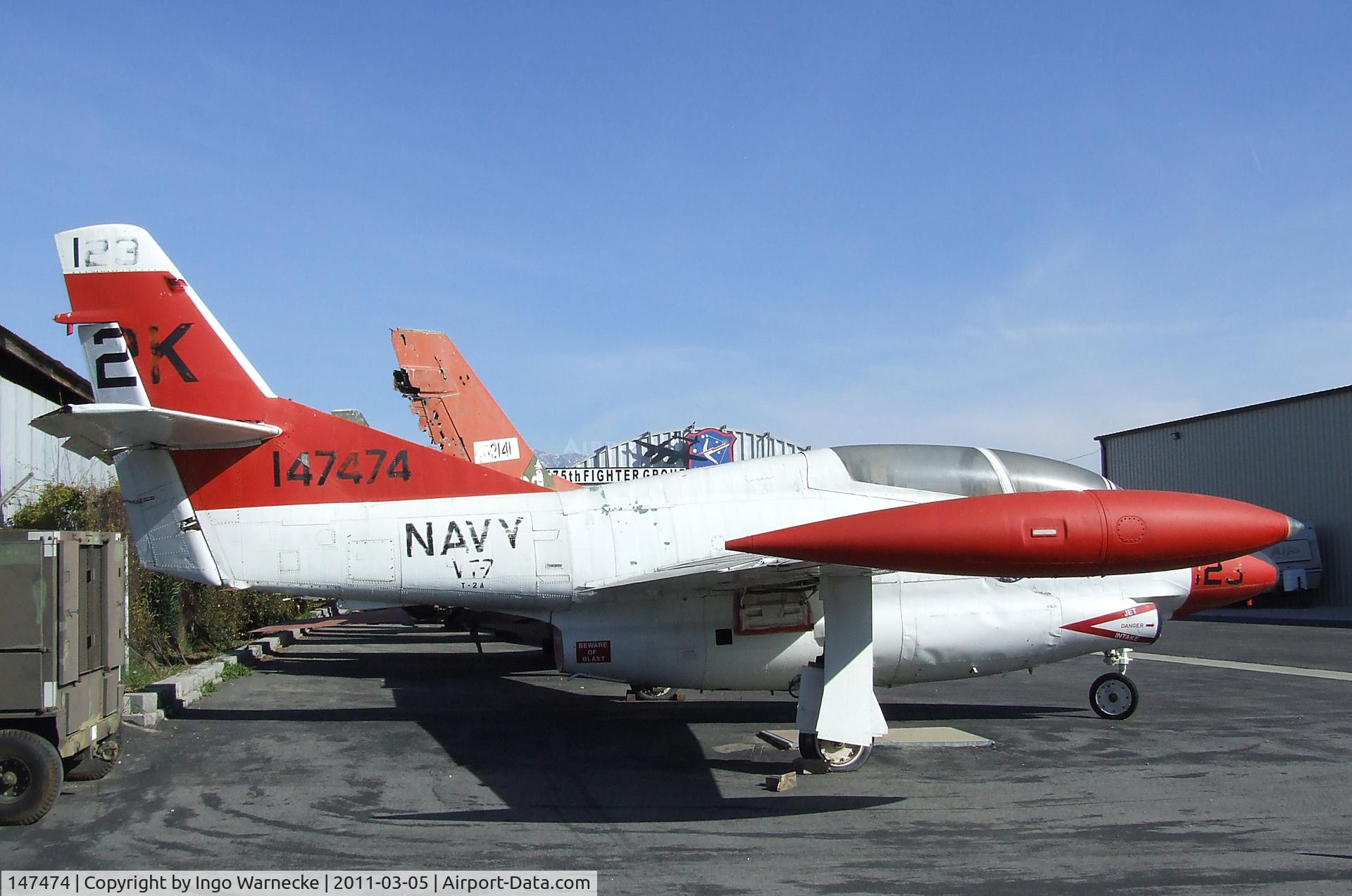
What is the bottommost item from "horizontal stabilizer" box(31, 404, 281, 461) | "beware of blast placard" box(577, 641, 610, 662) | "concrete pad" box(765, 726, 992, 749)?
"concrete pad" box(765, 726, 992, 749)

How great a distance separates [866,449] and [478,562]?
3.99m

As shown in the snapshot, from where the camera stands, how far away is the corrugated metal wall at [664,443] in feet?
117

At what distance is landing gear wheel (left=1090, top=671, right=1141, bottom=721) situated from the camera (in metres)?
10.3

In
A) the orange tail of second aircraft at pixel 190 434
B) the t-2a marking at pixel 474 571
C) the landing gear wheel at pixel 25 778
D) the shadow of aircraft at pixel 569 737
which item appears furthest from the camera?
the t-2a marking at pixel 474 571

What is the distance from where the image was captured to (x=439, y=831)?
6445 millimetres

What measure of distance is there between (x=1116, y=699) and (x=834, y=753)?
3.95m

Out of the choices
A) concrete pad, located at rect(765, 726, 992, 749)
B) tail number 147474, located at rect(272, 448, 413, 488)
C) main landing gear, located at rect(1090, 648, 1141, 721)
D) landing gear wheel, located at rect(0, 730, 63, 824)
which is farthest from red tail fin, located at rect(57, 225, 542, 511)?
main landing gear, located at rect(1090, 648, 1141, 721)

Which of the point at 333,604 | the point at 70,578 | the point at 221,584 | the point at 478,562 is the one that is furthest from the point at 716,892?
the point at 333,604

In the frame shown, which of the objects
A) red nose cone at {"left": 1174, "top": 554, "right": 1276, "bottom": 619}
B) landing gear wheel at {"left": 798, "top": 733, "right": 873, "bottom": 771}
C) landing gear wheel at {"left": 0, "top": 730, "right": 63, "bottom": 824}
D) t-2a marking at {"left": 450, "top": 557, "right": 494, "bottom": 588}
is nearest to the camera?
landing gear wheel at {"left": 0, "top": 730, "right": 63, "bottom": 824}

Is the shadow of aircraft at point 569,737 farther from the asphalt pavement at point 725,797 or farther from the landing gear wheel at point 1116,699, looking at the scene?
the landing gear wheel at point 1116,699

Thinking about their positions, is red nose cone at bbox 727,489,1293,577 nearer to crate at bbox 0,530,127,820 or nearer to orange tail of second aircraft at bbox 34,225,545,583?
A: orange tail of second aircraft at bbox 34,225,545,583

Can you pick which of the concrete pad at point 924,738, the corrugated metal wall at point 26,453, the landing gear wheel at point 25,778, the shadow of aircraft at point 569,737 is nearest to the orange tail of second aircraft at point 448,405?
the shadow of aircraft at point 569,737

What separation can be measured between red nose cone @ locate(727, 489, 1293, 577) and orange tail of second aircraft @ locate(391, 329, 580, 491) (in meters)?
14.4

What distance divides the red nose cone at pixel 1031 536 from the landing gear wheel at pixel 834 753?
263 cm
